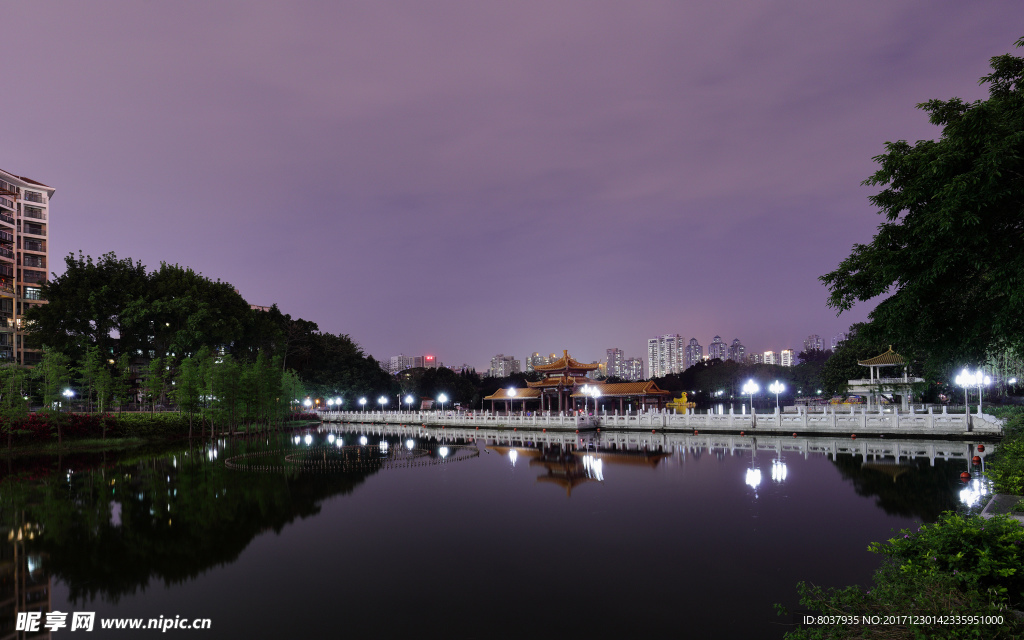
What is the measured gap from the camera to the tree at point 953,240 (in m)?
9.34

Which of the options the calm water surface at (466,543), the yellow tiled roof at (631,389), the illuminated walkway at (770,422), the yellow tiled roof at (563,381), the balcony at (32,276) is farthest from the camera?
the balcony at (32,276)

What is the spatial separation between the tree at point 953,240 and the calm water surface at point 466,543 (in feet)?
14.2

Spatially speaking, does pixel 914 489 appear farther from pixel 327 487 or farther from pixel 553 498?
pixel 327 487

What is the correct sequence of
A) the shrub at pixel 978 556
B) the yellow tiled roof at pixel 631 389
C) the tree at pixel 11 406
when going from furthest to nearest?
the yellow tiled roof at pixel 631 389 < the tree at pixel 11 406 < the shrub at pixel 978 556

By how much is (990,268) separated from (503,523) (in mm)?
11324

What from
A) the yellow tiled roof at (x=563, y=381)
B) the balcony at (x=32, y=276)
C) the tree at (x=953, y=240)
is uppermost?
the balcony at (x=32, y=276)

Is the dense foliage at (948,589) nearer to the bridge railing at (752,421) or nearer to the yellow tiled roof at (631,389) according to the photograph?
the bridge railing at (752,421)

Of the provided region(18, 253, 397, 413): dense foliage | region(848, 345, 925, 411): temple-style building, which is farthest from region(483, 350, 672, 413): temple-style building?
region(18, 253, 397, 413): dense foliage

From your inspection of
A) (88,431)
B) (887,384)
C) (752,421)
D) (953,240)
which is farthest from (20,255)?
(887,384)

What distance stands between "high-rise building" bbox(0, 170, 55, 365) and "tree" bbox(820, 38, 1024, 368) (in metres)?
72.7

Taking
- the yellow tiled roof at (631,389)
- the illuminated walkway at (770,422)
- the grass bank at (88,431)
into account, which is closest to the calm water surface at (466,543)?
the grass bank at (88,431)

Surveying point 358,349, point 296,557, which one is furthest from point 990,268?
point 358,349

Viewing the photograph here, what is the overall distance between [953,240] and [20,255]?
87.6 m

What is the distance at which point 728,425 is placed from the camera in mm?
34906
